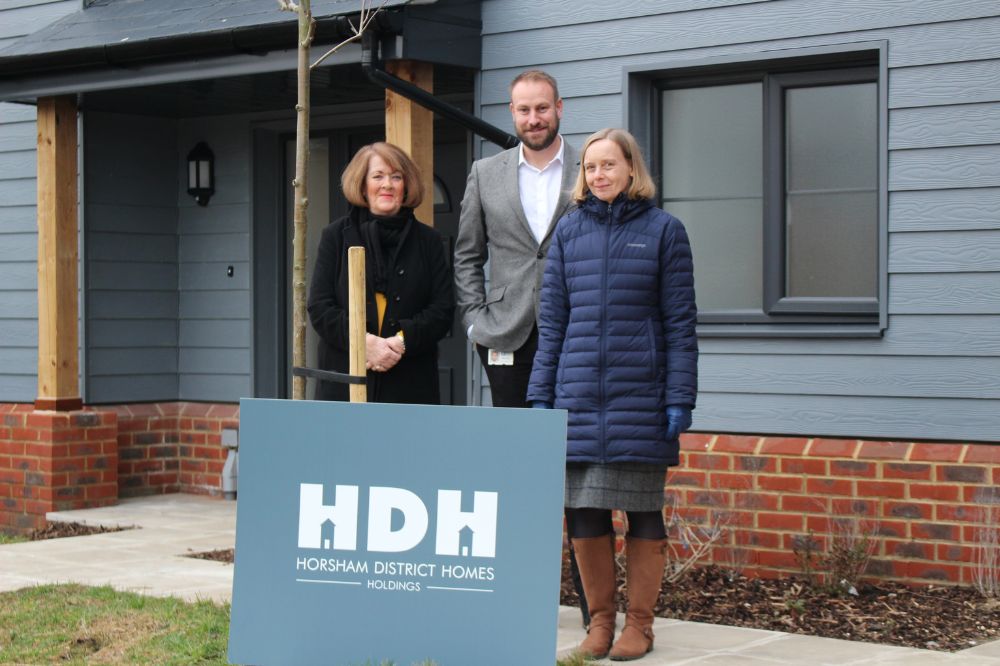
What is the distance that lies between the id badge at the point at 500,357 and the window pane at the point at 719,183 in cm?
196

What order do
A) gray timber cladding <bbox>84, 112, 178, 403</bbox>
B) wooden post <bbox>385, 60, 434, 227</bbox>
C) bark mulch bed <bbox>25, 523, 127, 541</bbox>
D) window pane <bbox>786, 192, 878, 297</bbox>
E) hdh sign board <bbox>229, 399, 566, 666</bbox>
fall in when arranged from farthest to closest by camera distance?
gray timber cladding <bbox>84, 112, 178, 403</bbox> < bark mulch bed <bbox>25, 523, 127, 541</bbox> < wooden post <bbox>385, 60, 434, 227</bbox> < window pane <bbox>786, 192, 878, 297</bbox> < hdh sign board <bbox>229, 399, 566, 666</bbox>

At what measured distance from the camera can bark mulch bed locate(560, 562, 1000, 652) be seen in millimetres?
5703

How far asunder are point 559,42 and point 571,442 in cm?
312

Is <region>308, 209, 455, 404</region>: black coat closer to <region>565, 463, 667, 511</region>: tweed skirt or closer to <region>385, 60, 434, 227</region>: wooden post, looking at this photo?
<region>565, 463, 667, 511</region>: tweed skirt

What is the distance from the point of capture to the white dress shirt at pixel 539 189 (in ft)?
18.7

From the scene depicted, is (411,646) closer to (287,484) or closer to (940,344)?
(287,484)

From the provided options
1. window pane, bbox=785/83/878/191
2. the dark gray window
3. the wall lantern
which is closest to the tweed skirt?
the dark gray window

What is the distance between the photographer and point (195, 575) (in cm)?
711

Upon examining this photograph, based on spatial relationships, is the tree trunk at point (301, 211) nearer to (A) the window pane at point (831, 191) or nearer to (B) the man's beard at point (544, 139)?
(B) the man's beard at point (544, 139)

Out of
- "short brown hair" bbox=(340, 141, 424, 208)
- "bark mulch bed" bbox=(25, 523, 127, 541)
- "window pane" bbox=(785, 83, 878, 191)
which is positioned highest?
"window pane" bbox=(785, 83, 878, 191)

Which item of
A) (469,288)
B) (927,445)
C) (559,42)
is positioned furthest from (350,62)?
(927,445)

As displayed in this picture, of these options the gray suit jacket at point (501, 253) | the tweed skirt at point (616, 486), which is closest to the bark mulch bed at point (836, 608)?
the tweed skirt at point (616, 486)

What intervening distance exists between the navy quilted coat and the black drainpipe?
2386mm

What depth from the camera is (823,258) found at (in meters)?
7.03
